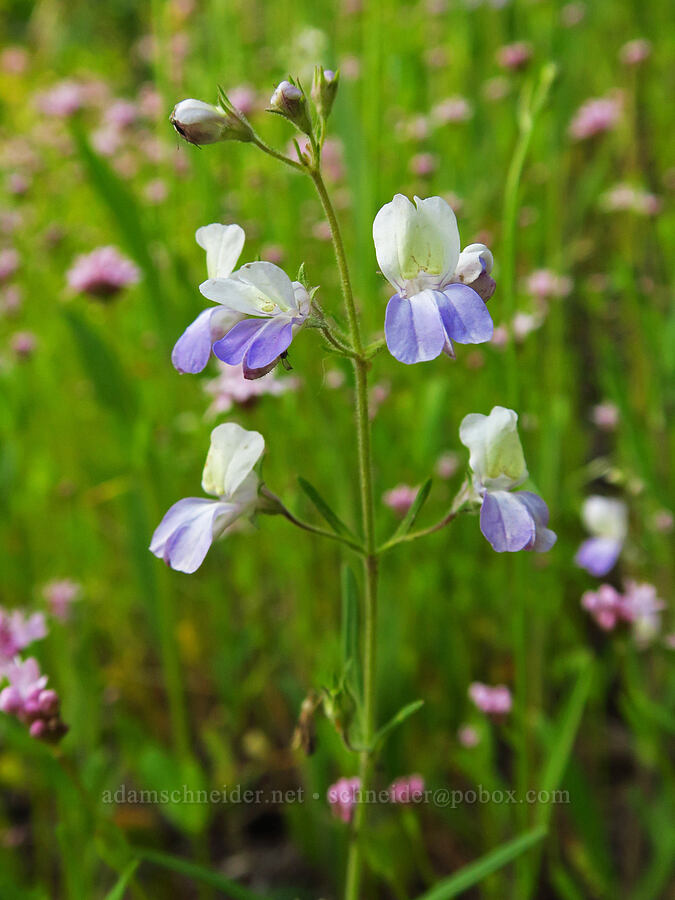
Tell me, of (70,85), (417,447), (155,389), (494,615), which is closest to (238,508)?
(417,447)

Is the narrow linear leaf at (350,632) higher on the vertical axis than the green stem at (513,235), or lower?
lower

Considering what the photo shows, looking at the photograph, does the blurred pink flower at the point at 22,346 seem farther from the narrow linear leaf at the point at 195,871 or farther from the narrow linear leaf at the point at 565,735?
the narrow linear leaf at the point at 565,735

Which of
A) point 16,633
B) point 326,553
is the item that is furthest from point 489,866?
point 326,553

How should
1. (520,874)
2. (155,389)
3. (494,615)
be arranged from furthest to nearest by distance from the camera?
(155,389)
(494,615)
(520,874)

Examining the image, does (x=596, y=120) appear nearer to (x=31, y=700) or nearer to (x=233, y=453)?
(x=233, y=453)

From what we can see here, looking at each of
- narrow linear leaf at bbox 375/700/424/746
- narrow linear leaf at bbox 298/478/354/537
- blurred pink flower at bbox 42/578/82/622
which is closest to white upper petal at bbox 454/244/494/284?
narrow linear leaf at bbox 298/478/354/537

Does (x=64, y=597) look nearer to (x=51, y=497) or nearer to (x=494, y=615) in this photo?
(x=51, y=497)

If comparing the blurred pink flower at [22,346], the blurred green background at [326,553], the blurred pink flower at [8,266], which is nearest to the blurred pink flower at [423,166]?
the blurred green background at [326,553]
